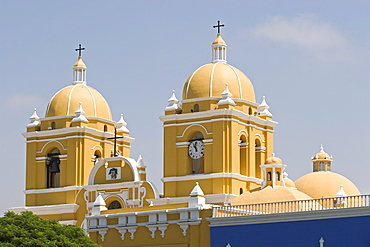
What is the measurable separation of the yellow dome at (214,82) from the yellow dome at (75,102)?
17.6ft

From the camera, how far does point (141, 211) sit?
1676 inches

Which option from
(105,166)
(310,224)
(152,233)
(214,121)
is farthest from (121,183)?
(310,224)

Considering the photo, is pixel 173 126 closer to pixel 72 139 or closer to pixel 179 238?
pixel 72 139

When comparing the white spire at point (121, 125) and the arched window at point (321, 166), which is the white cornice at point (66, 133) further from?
the arched window at point (321, 166)

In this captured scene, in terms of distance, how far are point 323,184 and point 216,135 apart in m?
5.17

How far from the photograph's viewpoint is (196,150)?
49.2m

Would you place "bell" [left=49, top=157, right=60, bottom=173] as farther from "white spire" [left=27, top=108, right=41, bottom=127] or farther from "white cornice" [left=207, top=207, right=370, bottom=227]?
"white cornice" [left=207, top=207, right=370, bottom=227]

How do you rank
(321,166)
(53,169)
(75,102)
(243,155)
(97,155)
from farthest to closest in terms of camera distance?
(97,155) < (75,102) < (53,169) < (321,166) < (243,155)

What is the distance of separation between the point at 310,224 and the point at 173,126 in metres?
13.9

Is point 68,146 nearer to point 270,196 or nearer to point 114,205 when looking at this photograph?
point 114,205

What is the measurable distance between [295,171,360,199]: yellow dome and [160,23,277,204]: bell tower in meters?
1.96

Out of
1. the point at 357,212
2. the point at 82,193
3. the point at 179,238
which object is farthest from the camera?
the point at 82,193

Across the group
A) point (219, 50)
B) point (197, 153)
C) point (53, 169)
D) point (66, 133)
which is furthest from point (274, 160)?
point (53, 169)

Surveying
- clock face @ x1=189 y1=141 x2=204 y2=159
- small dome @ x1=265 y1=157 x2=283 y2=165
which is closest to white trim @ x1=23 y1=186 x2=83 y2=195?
clock face @ x1=189 y1=141 x2=204 y2=159
